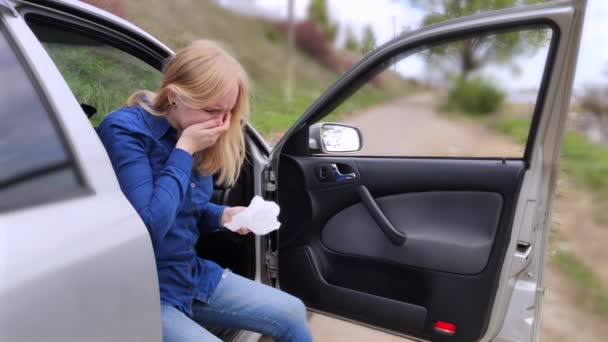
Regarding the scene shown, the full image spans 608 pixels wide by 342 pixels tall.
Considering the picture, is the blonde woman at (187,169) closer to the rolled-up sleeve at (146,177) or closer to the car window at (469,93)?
the rolled-up sleeve at (146,177)

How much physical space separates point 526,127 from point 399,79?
67 centimetres

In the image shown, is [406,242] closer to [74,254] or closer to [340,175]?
[340,175]

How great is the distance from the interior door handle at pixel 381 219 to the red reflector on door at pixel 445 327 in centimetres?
38

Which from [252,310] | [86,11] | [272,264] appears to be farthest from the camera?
[272,264]

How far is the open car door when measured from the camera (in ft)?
5.88

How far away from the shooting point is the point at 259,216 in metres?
1.69

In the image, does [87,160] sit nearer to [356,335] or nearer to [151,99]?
[151,99]

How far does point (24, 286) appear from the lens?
2.95 feet

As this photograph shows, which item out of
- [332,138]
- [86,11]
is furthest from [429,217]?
[86,11]

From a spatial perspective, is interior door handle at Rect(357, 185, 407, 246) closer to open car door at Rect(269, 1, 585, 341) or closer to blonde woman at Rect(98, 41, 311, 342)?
open car door at Rect(269, 1, 585, 341)

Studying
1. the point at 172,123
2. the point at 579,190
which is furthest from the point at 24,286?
the point at 579,190

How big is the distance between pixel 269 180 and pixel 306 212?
25cm

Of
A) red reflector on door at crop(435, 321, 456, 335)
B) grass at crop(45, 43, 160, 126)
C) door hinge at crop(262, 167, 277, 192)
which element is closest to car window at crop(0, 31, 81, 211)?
grass at crop(45, 43, 160, 126)

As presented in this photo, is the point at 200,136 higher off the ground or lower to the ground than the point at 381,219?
higher
